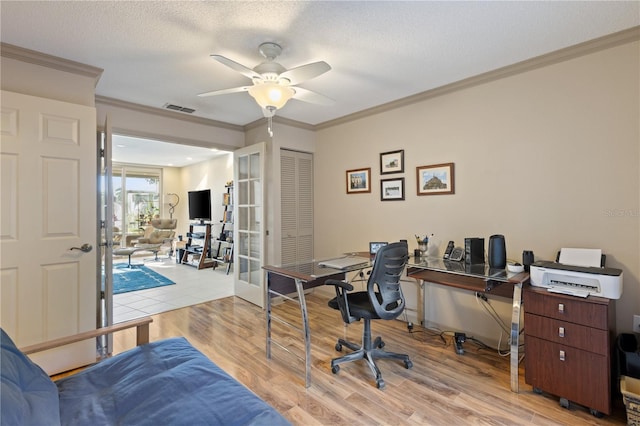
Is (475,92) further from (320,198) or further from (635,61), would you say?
(320,198)

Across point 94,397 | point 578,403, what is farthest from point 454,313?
point 94,397

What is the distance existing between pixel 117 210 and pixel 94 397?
26.5 ft

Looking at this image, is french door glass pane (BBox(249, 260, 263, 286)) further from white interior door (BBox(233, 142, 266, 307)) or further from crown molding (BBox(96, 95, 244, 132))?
crown molding (BBox(96, 95, 244, 132))

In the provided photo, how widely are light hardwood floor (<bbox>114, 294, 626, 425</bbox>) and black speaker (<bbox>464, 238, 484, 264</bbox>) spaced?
0.83 metres

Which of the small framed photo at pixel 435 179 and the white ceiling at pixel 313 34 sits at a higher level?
the white ceiling at pixel 313 34

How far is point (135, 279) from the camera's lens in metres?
5.39

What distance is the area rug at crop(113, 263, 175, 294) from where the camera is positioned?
15.9ft

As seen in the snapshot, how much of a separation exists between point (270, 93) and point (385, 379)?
227cm

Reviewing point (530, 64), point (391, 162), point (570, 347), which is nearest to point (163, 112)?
point (391, 162)

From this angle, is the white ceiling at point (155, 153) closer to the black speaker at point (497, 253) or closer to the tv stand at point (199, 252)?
the tv stand at point (199, 252)

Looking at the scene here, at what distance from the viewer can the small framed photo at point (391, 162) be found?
3396 millimetres

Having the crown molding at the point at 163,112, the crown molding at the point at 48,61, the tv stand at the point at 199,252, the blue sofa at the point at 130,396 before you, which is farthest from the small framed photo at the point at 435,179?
the tv stand at the point at 199,252

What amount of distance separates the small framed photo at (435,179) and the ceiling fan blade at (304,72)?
1694 mm

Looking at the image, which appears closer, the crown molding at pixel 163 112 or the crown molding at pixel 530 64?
the crown molding at pixel 530 64
